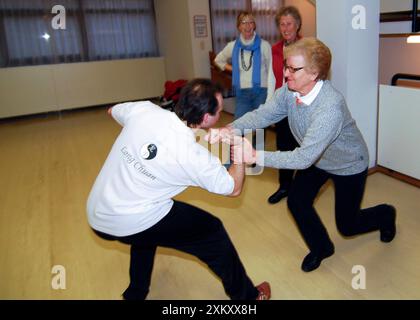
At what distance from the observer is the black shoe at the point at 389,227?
208 cm

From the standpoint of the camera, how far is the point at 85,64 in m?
6.75

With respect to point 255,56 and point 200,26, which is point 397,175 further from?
point 200,26

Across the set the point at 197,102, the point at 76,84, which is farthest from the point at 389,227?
the point at 76,84

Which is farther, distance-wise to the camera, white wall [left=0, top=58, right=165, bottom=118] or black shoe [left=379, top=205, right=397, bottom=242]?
white wall [left=0, top=58, right=165, bottom=118]

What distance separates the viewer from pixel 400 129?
284cm

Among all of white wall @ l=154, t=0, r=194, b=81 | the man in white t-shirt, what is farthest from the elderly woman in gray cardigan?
white wall @ l=154, t=0, r=194, b=81

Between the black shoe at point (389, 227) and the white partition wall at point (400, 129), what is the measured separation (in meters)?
0.87

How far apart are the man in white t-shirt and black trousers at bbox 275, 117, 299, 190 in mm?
1260

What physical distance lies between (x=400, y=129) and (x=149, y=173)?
2304 millimetres

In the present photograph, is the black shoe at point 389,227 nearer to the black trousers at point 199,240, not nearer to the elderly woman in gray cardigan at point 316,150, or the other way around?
the elderly woman in gray cardigan at point 316,150

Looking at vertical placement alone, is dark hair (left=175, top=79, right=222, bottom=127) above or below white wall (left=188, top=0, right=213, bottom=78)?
below

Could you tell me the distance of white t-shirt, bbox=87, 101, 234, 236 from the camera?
1304mm

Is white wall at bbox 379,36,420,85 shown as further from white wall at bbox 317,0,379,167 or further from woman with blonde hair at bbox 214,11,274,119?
woman with blonde hair at bbox 214,11,274,119


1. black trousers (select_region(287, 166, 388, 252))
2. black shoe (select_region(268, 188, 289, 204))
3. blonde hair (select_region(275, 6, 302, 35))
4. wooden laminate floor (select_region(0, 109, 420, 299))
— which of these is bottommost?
wooden laminate floor (select_region(0, 109, 420, 299))
